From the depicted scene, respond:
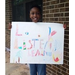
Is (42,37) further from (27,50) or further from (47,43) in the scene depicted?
(27,50)

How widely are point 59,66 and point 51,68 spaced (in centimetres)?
30

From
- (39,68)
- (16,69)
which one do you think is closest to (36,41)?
(39,68)

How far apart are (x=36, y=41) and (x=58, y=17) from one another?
991mm

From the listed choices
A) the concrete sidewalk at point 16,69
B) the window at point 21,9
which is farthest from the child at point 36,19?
the window at point 21,9

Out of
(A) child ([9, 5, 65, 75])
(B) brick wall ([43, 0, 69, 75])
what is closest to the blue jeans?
(A) child ([9, 5, 65, 75])

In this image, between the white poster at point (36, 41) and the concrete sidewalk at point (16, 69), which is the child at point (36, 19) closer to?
the white poster at point (36, 41)

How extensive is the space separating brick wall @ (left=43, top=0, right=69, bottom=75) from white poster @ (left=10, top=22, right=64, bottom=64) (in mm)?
622

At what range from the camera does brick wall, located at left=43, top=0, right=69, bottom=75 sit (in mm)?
3215

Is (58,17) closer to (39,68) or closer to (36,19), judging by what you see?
(36,19)

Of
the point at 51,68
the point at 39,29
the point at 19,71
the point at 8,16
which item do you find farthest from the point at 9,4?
the point at 39,29

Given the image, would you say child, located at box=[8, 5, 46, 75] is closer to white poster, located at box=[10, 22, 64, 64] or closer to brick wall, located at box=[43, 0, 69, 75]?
white poster, located at box=[10, 22, 64, 64]

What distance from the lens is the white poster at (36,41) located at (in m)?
2.64

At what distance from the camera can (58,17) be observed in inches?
134

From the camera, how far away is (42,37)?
265 cm
